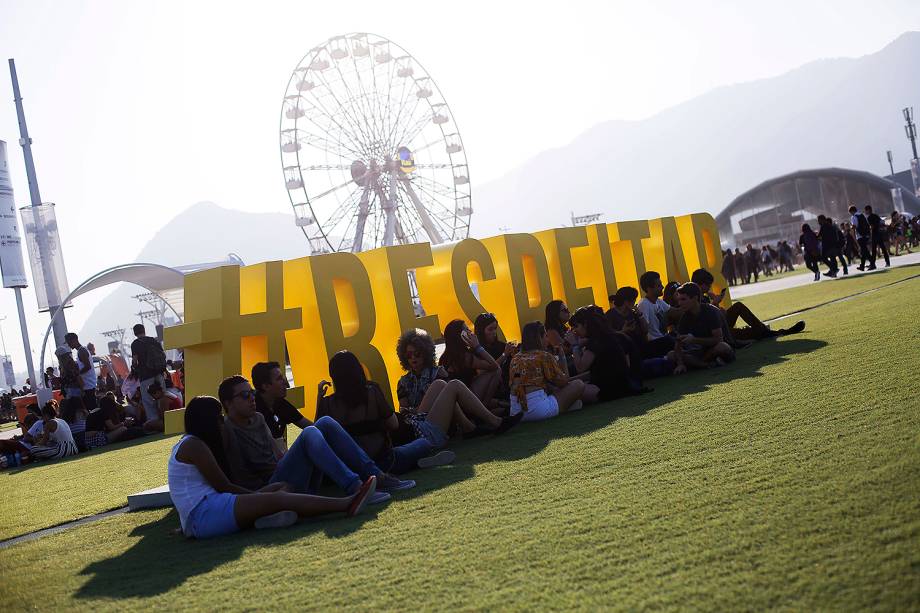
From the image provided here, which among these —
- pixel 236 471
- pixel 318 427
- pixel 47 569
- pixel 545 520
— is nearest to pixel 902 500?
pixel 545 520

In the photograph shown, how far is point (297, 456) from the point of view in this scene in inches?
245

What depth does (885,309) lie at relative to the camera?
11805 mm

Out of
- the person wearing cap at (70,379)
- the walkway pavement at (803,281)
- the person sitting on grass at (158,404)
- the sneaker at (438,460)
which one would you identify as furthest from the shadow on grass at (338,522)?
the walkway pavement at (803,281)

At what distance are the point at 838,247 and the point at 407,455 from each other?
18.3 meters

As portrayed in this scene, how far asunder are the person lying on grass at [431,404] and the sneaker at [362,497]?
1.36 m

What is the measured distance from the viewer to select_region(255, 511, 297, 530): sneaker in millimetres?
5691

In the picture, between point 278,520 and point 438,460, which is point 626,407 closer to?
point 438,460

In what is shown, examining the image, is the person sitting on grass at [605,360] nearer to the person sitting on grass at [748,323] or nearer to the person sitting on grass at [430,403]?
the person sitting on grass at [430,403]

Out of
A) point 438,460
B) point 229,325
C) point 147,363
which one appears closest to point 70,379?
point 147,363

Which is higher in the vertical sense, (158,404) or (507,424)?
(158,404)

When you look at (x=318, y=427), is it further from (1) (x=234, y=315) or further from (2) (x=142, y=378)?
(2) (x=142, y=378)

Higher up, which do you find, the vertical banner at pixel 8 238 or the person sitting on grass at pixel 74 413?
the vertical banner at pixel 8 238

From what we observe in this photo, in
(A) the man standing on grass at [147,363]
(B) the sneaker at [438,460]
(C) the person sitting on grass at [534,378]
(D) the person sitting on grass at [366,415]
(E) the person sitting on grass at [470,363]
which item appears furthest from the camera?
(A) the man standing on grass at [147,363]

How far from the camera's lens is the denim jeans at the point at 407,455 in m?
7.02
